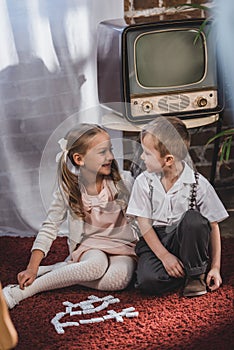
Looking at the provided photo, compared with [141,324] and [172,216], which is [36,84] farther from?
[141,324]

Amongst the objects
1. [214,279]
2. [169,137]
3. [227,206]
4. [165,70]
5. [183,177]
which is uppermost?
[165,70]

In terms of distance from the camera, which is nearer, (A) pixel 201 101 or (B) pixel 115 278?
(B) pixel 115 278

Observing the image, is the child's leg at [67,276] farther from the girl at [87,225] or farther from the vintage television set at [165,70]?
the vintage television set at [165,70]

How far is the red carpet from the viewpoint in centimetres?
170

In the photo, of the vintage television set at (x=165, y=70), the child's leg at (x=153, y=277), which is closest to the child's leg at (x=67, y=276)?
the child's leg at (x=153, y=277)

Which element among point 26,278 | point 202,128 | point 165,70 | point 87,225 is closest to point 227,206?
point 202,128

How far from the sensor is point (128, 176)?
212 cm

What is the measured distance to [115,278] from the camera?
203 centimetres

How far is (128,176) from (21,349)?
2.16 feet

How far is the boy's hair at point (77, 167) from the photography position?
2.05m

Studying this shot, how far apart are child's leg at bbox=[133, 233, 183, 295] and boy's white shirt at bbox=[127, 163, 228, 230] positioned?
0.07 meters

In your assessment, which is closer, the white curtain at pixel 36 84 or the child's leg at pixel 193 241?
the child's leg at pixel 193 241

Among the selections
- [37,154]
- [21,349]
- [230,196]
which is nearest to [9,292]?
[21,349]

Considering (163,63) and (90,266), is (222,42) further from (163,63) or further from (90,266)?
(90,266)
